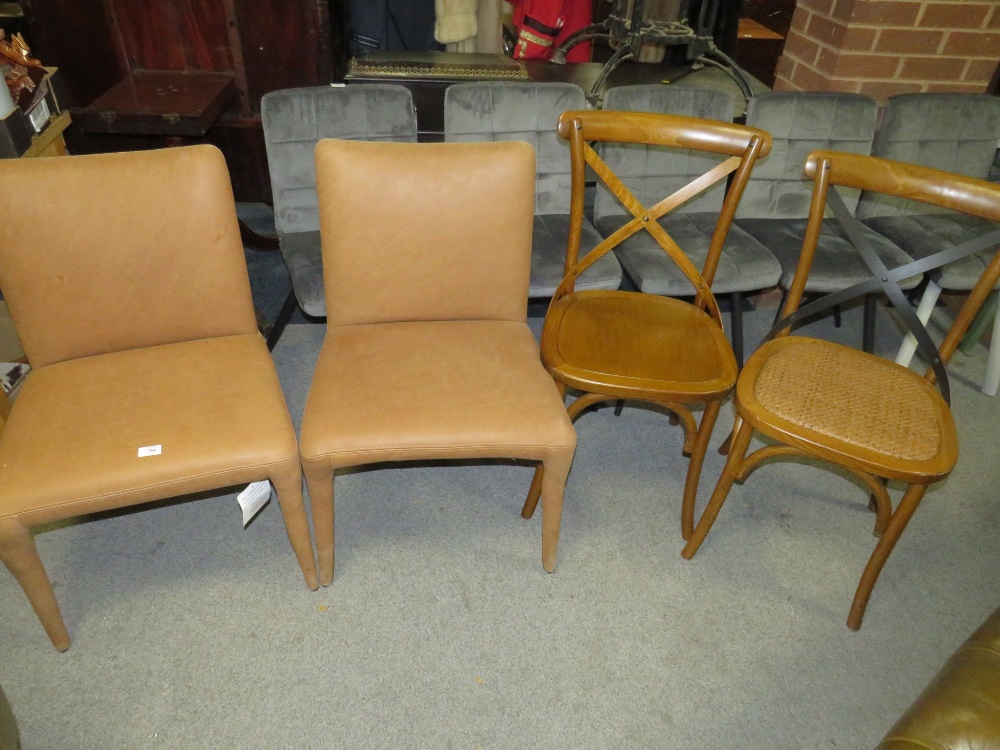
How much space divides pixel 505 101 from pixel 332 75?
2.86 feet

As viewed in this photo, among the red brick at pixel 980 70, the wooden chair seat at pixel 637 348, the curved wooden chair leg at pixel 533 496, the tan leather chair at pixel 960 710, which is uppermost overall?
the red brick at pixel 980 70

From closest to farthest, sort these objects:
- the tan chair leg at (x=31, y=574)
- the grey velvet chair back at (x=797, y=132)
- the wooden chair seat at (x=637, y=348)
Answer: the tan chair leg at (x=31, y=574) → the wooden chair seat at (x=637, y=348) → the grey velvet chair back at (x=797, y=132)

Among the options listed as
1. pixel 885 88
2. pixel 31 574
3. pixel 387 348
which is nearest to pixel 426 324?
pixel 387 348

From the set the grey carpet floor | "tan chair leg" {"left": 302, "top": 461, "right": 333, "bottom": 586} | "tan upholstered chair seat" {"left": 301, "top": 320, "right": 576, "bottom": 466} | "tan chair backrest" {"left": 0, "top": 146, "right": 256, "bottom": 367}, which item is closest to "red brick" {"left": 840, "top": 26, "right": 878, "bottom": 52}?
the grey carpet floor

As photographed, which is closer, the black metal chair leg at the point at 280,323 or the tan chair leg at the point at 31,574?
the tan chair leg at the point at 31,574

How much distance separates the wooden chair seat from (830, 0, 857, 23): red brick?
134cm

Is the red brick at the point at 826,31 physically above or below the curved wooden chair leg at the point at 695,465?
above

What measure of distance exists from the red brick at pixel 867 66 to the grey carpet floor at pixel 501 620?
1.41 m

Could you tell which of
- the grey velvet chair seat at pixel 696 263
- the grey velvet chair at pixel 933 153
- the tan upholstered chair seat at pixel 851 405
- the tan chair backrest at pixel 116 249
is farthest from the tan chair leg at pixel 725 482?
the tan chair backrest at pixel 116 249

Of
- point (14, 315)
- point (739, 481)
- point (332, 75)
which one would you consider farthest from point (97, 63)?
point (739, 481)

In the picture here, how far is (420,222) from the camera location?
4.87ft

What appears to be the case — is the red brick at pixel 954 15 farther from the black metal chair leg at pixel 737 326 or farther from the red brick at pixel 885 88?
the black metal chair leg at pixel 737 326

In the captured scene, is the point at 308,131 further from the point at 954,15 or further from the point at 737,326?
the point at 954,15

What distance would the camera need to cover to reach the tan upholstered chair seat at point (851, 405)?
1361 mm
